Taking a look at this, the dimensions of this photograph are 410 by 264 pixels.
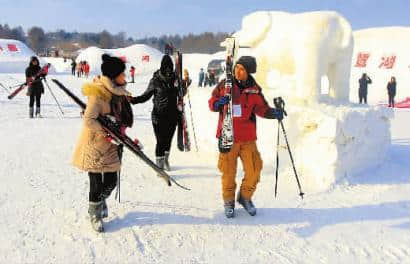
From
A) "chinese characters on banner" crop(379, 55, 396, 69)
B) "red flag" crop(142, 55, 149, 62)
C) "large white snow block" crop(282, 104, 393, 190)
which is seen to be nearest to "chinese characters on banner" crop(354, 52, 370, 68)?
"chinese characters on banner" crop(379, 55, 396, 69)

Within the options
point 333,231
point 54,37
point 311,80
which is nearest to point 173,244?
point 333,231

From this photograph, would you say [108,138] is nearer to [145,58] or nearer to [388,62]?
[388,62]

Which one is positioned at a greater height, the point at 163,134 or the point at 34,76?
the point at 34,76

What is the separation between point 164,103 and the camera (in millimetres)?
5559

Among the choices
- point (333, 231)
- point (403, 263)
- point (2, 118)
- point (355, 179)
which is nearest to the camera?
point (403, 263)

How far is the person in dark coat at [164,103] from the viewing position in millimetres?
5543

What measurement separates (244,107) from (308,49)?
2.41 m

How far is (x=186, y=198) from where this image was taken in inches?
188

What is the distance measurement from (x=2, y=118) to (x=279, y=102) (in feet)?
26.8

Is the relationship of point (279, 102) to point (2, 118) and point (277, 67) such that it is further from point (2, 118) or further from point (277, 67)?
point (2, 118)

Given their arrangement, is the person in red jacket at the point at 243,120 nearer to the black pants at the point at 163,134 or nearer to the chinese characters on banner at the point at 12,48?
the black pants at the point at 163,134

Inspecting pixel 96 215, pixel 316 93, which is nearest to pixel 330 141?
pixel 316 93

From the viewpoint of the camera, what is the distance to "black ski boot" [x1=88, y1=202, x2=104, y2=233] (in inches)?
148

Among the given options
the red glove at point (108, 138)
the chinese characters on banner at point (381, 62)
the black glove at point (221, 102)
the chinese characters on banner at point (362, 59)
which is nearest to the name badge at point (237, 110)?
the black glove at point (221, 102)
